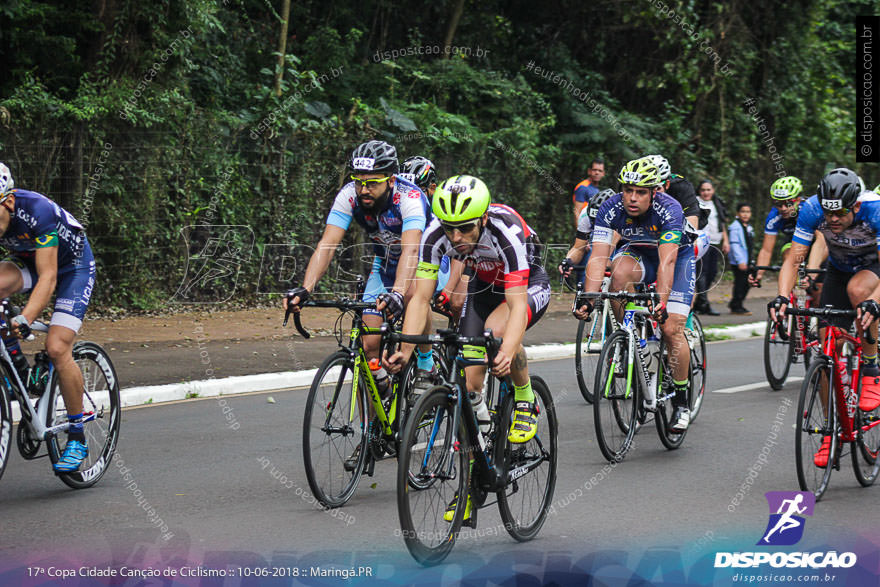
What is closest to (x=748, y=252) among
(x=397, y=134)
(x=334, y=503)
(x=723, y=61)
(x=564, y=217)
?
(x=564, y=217)

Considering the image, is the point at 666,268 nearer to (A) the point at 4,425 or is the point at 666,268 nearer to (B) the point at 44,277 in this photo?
(B) the point at 44,277

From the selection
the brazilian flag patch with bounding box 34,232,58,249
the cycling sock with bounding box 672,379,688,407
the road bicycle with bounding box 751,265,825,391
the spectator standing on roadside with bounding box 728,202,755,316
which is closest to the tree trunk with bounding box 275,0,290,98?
the spectator standing on roadside with bounding box 728,202,755,316

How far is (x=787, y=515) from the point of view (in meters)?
6.25

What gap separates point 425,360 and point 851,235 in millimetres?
3158

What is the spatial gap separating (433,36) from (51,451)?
56.7ft

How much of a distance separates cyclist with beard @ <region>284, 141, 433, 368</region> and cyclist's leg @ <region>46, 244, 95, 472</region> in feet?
4.40

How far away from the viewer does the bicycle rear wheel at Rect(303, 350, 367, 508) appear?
20.0 feet

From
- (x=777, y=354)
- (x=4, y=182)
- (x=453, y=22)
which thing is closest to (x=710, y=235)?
(x=777, y=354)

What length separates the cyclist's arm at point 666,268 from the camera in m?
7.98

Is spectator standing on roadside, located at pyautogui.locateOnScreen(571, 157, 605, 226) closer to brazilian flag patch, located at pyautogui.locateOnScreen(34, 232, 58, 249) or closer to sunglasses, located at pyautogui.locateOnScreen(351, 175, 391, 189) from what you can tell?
sunglasses, located at pyautogui.locateOnScreen(351, 175, 391, 189)

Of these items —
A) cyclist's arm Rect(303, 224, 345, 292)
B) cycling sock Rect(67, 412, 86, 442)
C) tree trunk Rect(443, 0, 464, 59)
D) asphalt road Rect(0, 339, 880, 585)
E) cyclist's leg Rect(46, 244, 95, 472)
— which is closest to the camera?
asphalt road Rect(0, 339, 880, 585)

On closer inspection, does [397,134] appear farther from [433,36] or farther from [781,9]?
[781,9]

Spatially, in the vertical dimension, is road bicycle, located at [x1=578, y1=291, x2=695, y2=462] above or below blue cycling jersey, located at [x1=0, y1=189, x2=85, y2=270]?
below

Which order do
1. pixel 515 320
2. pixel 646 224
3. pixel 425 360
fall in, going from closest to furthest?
pixel 515 320
pixel 425 360
pixel 646 224
